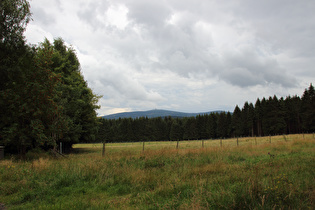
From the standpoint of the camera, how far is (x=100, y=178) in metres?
7.44

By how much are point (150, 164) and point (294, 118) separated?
77.1 m

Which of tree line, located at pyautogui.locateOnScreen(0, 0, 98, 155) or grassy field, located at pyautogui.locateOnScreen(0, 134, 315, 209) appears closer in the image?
grassy field, located at pyautogui.locateOnScreen(0, 134, 315, 209)

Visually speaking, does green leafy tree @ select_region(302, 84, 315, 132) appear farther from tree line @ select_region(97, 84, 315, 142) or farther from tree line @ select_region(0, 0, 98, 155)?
tree line @ select_region(0, 0, 98, 155)

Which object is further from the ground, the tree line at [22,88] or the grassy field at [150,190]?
the tree line at [22,88]

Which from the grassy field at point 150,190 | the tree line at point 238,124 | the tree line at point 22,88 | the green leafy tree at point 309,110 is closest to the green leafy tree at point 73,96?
the tree line at point 22,88

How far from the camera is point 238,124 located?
256 feet

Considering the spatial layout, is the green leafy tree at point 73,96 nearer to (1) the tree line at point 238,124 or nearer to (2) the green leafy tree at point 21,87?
(2) the green leafy tree at point 21,87

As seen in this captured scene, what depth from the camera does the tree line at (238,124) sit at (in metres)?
64.6

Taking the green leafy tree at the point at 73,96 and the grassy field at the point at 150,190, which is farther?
the green leafy tree at the point at 73,96

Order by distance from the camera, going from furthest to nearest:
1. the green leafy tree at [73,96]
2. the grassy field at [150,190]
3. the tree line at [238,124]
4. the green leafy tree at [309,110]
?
the tree line at [238,124] < the green leafy tree at [309,110] < the green leafy tree at [73,96] < the grassy field at [150,190]

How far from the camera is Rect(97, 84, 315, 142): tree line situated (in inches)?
2542

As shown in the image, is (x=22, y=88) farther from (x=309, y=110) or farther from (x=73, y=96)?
(x=309, y=110)

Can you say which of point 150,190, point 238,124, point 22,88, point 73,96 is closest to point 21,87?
point 22,88

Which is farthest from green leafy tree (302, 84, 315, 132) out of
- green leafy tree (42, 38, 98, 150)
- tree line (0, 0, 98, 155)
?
tree line (0, 0, 98, 155)
